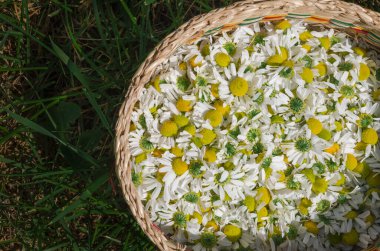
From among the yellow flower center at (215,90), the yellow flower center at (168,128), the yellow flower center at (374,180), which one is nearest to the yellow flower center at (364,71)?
the yellow flower center at (374,180)

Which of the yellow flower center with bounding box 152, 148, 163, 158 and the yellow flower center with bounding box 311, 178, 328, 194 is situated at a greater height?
the yellow flower center with bounding box 152, 148, 163, 158

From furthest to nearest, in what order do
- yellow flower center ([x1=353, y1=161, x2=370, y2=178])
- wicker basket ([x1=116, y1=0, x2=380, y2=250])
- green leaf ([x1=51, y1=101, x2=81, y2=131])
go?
1. green leaf ([x1=51, y1=101, x2=81, y2=131])
2. yellow flower center ([x1=353, y1=161, x2=370, y2=178])
3. wicker basket ([x1=116, y1=0, x2=380, y2=250])

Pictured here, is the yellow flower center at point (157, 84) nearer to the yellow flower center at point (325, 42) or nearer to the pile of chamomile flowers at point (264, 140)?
the pile of chamomile flowers at point (264, 140)

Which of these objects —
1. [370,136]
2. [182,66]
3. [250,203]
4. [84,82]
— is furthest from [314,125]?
[84,82]

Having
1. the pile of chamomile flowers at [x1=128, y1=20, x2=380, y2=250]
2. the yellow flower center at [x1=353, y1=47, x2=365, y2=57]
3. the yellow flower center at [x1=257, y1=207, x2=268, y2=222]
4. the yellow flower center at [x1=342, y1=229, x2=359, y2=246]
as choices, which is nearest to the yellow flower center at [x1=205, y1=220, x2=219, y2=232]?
the pile of chamomile flowers at [x1=128, y1=20, x2=380, y2=250]

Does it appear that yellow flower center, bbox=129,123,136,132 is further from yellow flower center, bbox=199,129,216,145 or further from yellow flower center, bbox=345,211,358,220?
yellow flower center, bbox=345,211,358,220

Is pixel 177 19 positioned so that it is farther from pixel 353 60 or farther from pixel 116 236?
pixel 116 236
